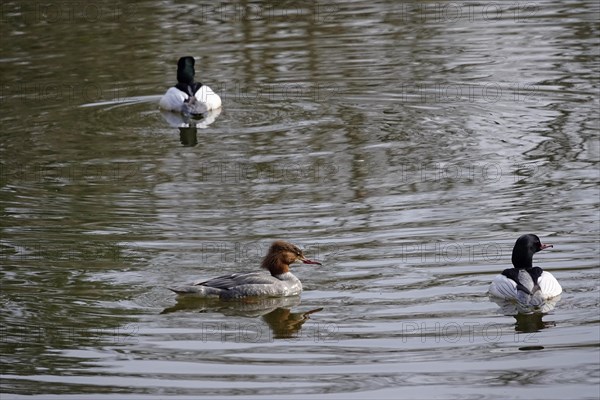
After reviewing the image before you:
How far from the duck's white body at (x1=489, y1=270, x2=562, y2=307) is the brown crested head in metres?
1.84

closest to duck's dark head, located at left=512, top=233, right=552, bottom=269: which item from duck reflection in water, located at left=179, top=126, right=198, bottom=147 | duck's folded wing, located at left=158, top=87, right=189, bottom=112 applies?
duck reflection in water, located at left=179, top=126, right=198, bottom=147

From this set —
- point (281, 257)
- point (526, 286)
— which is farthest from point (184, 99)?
point (526, 286)

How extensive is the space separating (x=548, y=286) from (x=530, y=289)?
0.53 ft

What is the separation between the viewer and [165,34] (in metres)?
24.2

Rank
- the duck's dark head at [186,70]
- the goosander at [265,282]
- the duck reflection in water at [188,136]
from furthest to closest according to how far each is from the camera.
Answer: the duck's dark head at [186,70] < the duck reflection in water at [188,136] < the goosander at [265,282]

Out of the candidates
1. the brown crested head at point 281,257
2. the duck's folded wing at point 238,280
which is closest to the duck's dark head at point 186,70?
the brown crested head at point 281,257

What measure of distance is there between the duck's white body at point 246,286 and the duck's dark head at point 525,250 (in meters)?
2.02

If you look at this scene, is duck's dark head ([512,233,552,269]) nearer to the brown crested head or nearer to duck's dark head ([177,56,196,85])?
the brown crested head

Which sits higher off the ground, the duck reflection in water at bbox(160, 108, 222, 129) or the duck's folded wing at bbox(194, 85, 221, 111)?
the duck's folded wing at bbox(194, 85, 221, 111)

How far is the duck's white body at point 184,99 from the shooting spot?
62.4ft

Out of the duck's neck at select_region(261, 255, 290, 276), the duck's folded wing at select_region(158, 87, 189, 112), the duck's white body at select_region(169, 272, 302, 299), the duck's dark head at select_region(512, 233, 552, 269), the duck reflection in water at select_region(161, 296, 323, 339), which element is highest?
the duck's folded wing at select_region(158, 87, 189, 112)

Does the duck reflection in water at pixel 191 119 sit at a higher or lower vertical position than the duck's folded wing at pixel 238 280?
higher

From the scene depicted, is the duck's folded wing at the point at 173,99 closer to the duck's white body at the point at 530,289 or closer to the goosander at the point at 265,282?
the goosander at the point at 265,282

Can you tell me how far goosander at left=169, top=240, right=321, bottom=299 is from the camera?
→ 1205 centimetres
